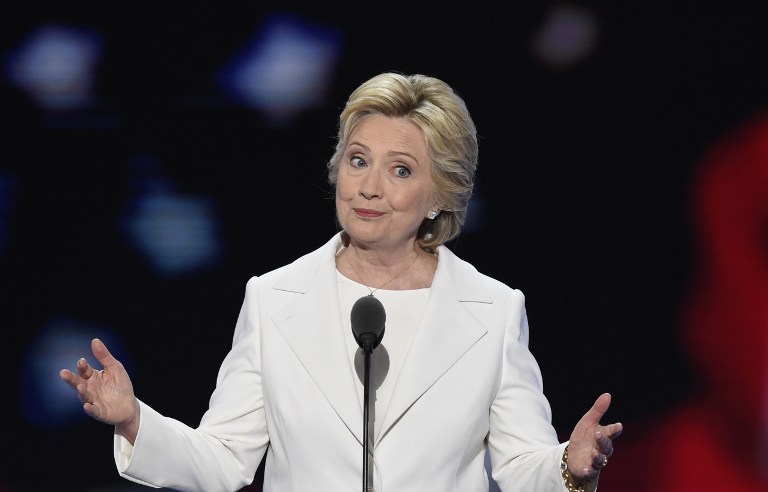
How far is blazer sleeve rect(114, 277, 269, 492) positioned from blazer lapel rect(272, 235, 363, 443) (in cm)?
9

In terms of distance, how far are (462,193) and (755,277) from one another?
1.68 meters

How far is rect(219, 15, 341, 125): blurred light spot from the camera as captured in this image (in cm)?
354

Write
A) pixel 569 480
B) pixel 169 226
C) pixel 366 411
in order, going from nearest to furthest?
pixel 366 411, pixel 569 480, pixel 169 226

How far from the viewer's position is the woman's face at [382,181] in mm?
2449

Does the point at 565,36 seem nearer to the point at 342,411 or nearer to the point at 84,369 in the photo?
the point at 342,411

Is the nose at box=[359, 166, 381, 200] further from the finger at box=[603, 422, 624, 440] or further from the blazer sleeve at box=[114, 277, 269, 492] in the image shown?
the finger at box=[603, 422, 624, 440]

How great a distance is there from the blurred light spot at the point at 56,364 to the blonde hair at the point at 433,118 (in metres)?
1.32

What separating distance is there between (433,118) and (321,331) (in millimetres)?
540

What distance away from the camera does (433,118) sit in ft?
8.21

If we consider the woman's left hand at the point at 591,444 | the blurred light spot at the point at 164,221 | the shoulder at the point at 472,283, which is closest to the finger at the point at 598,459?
the woman's left hand at the point at 591,444

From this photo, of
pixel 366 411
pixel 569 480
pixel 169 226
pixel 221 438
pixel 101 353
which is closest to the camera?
pixel 366 411

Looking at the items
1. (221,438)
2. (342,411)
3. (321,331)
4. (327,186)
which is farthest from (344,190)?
(327,186)

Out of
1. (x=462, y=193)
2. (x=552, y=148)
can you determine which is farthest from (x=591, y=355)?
(x=462, y=193)

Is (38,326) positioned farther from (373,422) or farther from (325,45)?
(373,422)
